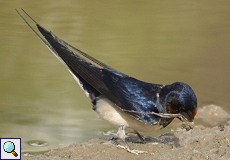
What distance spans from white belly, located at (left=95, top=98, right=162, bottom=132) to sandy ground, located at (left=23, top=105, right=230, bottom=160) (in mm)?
188

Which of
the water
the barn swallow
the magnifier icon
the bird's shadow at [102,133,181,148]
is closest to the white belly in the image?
the barn swallow

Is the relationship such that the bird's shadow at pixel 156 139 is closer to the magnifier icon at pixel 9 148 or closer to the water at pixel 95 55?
the water at pixel 95 55

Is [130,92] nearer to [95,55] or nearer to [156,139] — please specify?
[156,139]

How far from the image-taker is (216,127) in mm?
5766

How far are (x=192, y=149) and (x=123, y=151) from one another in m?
0.52

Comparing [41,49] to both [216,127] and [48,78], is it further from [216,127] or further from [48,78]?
[216,127]

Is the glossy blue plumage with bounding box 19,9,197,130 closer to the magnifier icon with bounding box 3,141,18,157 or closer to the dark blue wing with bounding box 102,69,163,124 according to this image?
the dark blue wing with bounding box 102,69,163,124

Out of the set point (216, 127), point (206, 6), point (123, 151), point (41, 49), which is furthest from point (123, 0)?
point (123, 151)

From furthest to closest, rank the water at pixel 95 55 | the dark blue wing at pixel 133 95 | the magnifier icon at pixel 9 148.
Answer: the water at pixel 95 55
the dark blue wing at pixel 133 95
the magnifier icon at pixel 9 148

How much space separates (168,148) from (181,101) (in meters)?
0.59

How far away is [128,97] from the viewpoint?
15.9ft

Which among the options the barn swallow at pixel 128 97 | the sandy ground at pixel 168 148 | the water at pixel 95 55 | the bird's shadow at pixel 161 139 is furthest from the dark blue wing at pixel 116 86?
the water at pixel 95 55

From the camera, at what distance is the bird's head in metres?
4.61

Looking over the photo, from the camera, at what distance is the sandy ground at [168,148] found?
4.84 metres
